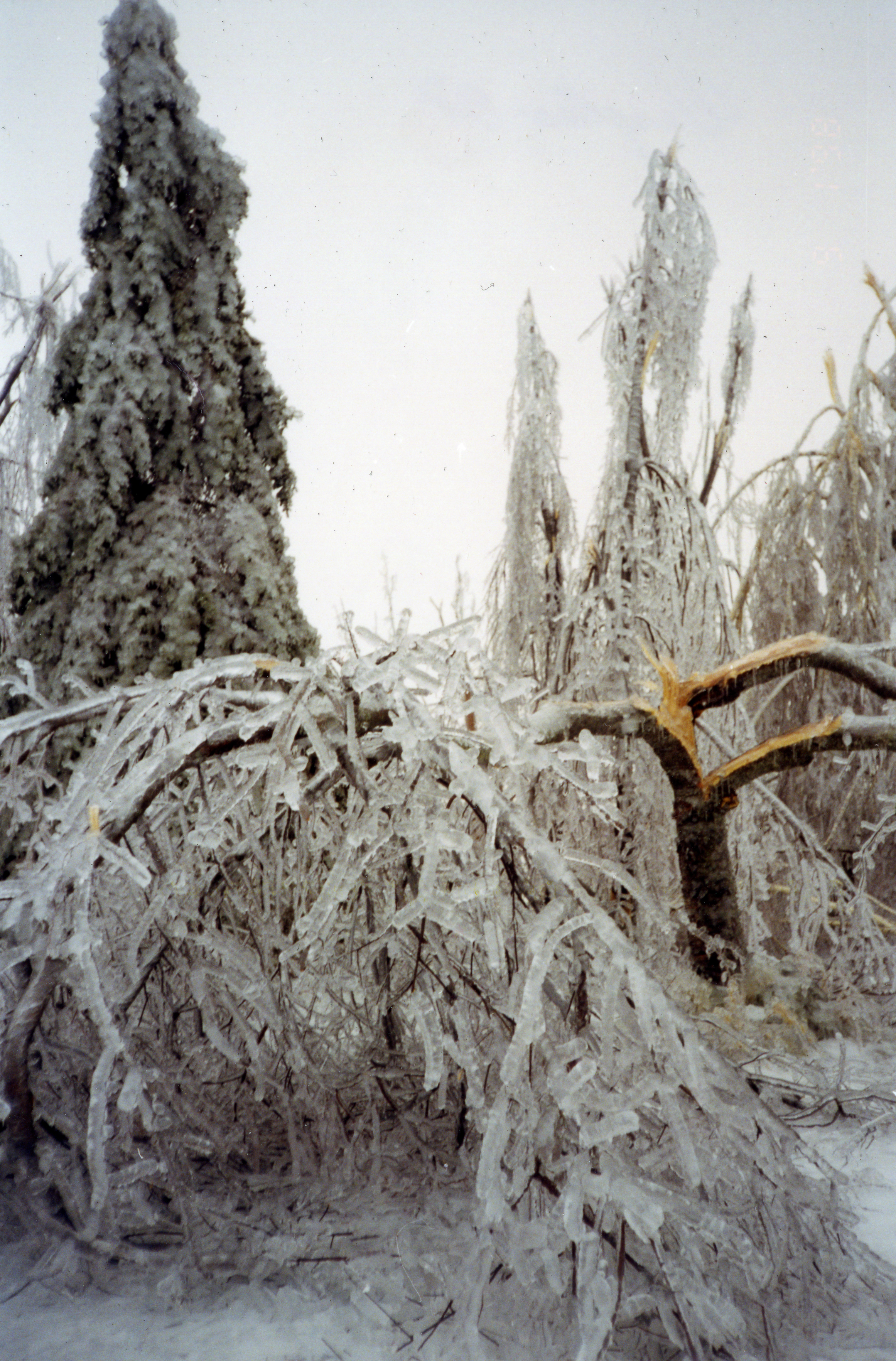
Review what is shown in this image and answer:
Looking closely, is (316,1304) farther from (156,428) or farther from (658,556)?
(156,428)

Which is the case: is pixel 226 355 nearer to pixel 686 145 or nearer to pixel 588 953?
pixel 686 145

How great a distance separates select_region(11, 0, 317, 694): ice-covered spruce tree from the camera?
6699 mm

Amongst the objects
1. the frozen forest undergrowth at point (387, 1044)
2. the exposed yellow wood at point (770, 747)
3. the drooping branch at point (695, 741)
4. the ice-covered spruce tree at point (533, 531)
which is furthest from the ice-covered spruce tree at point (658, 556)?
the frozen forest undergrowth at point (387, 1044)

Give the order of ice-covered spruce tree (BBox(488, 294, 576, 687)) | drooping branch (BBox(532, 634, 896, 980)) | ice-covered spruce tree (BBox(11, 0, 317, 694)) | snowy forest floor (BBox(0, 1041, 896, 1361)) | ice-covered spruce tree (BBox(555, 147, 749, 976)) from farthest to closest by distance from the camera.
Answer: ice-covered spruce tree (BBox(11, 0, 317, 694)) → ice-covered spruce tree (BBox(488, 294, 576, 687)) → ice-covered spruce tree (BBox(555, 147, 749, 976)) → drooping branch (BBox(532, 634, 896, 980)) → snowy forest floor (BBox(0, 1041, 896, 1361))

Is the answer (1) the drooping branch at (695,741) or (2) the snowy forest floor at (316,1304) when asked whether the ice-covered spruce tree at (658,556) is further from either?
(2) the snowy forest floor at (316,1304)

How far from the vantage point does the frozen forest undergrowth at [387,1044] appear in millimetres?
1389

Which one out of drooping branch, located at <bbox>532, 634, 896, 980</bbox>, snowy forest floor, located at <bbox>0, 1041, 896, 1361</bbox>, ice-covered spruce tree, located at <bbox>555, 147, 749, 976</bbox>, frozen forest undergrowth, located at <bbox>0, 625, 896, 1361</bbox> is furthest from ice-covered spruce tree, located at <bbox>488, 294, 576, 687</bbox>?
snowy forest floor, located at <bbox>0, 1041, 896, 1361</bbox>

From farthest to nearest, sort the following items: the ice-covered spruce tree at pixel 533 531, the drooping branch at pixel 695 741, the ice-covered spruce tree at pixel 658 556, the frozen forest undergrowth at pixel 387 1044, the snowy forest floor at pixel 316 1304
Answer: the ice-covered spruce tree at pixel 533 531
the ice-covered spruce tree at pixel 658 556
the drooping branch at pixel 695 741
the snowy forest floor at pixel 316 1304
the frozen forest undergrowth at pixel 387 1044

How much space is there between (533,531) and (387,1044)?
4723 mm

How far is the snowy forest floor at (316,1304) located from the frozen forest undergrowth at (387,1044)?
0.02 meters

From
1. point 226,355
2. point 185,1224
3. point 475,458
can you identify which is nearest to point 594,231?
point 475,458

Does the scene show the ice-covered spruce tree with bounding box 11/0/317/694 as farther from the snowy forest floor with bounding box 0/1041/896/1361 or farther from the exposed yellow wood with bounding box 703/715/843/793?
the snowy forest floor with bounding box 0/1041/896/1361

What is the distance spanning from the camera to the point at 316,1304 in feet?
5.80

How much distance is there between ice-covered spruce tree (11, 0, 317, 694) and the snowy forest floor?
16.5 ft
